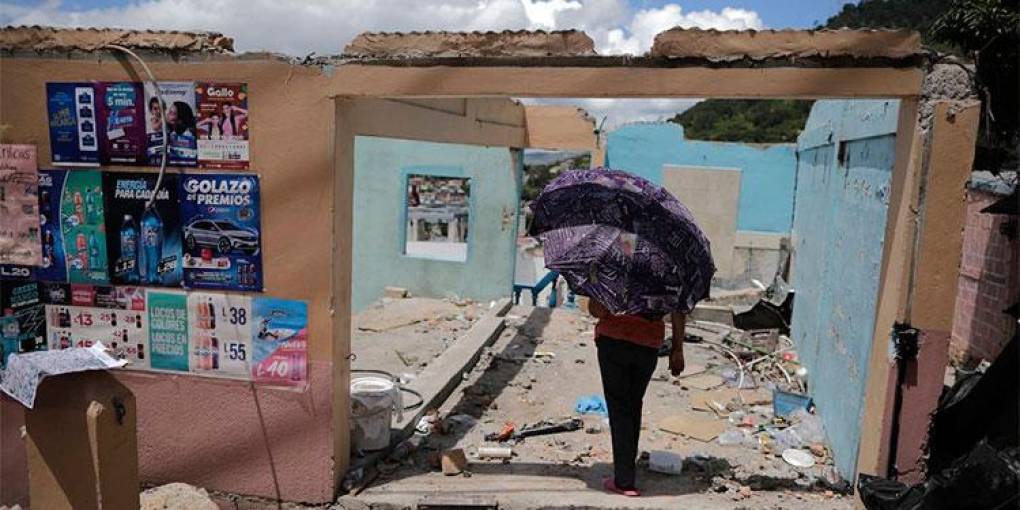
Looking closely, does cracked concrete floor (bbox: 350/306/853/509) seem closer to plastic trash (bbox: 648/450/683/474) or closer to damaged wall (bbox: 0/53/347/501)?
plastic trash (bbox: 648/450/683/474)

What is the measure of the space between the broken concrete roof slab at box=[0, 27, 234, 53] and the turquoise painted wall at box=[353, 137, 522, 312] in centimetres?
709

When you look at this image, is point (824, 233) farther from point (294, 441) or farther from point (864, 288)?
point (294, 441)

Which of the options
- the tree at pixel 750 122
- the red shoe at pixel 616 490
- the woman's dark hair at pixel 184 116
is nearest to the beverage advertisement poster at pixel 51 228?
the woman's dark hair at pixel 184 116

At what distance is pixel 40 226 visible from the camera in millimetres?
4629

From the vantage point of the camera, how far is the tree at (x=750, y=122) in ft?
122

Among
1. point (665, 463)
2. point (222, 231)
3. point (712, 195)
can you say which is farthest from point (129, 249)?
point (712, 195)

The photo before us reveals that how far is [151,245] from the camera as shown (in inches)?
179

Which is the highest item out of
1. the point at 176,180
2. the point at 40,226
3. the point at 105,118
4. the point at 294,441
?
the point at 105,118

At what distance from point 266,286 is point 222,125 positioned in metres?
1.06

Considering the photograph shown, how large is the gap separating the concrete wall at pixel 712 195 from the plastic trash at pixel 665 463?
8.97 metres

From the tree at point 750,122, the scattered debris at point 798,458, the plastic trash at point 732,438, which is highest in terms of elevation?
the tree at point 750,122

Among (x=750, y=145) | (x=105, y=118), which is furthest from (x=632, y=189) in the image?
(x=750, y=145)

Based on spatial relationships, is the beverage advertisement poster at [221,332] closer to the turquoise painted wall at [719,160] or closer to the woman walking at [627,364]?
the woman walking at [627,364]

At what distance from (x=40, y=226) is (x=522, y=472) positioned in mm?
3714
